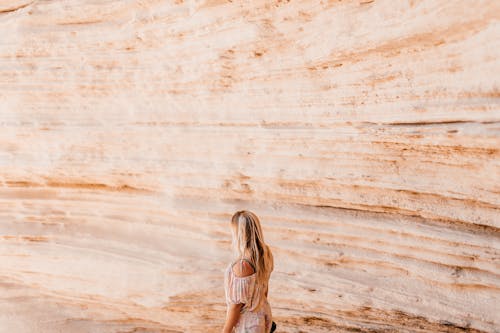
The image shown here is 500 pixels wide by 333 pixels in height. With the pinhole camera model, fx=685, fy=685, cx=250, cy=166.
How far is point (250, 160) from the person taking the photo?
4996 millimetres

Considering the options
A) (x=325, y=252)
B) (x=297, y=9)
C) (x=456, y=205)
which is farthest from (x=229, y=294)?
(x=297, y=9)

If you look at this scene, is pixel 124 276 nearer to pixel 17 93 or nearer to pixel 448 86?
pixel 17 93

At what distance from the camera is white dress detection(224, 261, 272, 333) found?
12.0 feet

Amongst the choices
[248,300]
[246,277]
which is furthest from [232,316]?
[246,277]

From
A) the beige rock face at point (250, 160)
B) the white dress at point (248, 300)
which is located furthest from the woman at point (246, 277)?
the beige rock face at point (250, 160)

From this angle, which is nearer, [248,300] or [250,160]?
[248,300]

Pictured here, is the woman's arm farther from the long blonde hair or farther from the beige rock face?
the beige rock face

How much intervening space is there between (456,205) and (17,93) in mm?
3524

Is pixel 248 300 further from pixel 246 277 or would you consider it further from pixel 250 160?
pixel 250 160

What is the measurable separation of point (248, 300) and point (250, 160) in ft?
4.98

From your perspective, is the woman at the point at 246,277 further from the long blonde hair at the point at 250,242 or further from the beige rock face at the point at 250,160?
the beige rock face at the point at 250,160

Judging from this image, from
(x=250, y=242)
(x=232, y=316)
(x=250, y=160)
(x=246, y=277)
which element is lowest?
(x=232, y=316)

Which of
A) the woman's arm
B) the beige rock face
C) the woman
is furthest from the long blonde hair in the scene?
the beige rock face

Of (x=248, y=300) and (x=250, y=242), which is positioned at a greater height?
(x=250, y=242)
